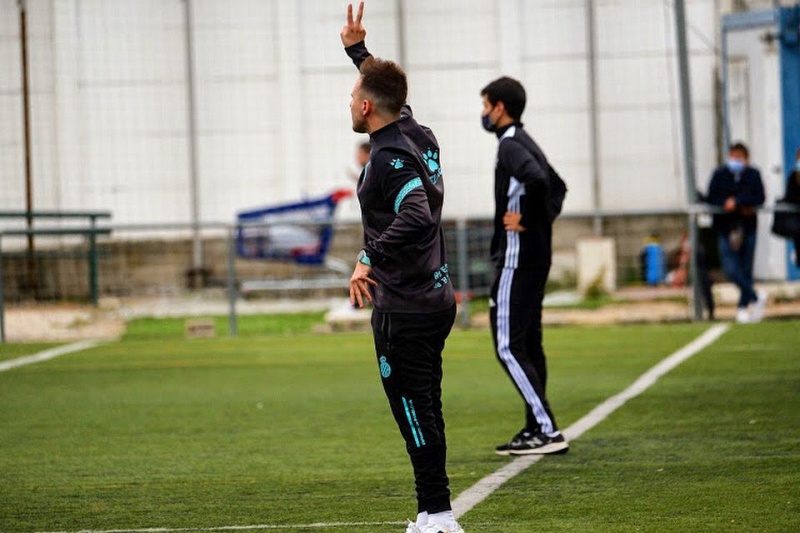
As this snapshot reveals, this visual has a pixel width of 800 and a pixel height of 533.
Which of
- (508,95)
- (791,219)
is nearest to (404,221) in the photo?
(508,95)

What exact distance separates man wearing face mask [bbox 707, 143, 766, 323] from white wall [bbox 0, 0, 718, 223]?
6.36 meters

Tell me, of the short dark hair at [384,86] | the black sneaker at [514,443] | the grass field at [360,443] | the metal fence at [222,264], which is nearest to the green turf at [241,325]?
the metal fence at [222,264]

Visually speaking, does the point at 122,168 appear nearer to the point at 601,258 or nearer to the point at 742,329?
the point at 601,258

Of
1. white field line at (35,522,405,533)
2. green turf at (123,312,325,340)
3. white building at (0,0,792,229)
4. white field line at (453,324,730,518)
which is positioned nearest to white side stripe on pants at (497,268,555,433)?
white field line at (453,324,730,518)

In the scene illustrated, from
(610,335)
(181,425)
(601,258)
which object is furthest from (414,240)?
(601,258)

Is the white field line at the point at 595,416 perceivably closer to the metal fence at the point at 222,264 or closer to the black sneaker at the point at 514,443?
the black sneaker at the point at 514,443

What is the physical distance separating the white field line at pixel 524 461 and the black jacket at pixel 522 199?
3.52ft

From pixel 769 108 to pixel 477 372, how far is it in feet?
36.8

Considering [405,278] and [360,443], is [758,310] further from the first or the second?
[405,278]

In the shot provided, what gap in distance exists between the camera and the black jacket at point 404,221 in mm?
6270

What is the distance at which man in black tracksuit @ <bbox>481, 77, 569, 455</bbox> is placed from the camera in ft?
29.0

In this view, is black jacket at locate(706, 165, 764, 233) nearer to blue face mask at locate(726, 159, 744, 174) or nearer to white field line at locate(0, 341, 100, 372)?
blue face mask at locate(726, 159, 744, 174)

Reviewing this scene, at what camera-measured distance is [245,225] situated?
19109 mm

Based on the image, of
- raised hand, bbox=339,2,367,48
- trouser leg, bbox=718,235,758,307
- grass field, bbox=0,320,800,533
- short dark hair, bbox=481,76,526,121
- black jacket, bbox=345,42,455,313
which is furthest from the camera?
trouser leg, bbox=718,235,758,307
